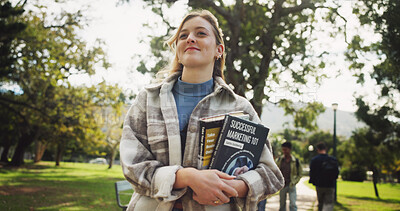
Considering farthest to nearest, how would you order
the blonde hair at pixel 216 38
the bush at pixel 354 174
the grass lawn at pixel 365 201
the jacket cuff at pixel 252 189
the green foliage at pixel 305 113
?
the bush at pixel 354 174 → the grass lawn at pixel 365 201 → the green foliage at pixel 305 113 → the blonde hair at pixel 216 38 → the jacket cuff at pixel 252 189

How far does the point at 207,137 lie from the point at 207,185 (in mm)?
221

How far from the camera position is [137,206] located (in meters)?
1.52

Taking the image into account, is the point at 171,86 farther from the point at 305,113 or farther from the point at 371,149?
the point at 371,149

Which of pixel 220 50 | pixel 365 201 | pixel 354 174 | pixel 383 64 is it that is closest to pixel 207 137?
pixel 220 50

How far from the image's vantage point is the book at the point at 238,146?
1408 mm

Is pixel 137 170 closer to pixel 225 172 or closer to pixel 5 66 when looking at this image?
pixel 225 172

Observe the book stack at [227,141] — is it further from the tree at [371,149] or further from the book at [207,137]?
the tree at [371,149]

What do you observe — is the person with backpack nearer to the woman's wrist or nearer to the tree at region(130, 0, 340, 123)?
the tree at region(130, 0, 340, 123)

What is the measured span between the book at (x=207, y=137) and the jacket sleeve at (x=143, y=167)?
0.42 feet

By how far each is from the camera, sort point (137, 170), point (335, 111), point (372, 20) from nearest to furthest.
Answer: point (137, 170), point (372, 20), point (335, 111)

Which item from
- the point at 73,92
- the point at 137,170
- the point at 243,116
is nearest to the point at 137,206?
the point at 137,170

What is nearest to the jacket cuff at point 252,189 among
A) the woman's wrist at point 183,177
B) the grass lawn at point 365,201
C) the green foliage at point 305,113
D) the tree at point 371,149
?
the woman's wrist at point 183,177

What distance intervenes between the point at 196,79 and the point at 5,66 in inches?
352

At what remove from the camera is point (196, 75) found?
177 centimetres
